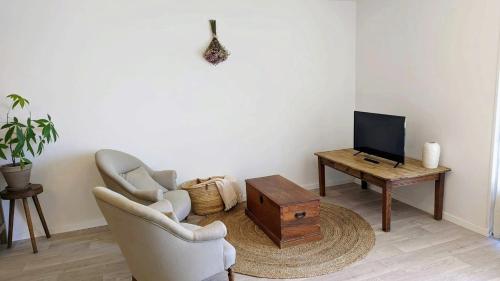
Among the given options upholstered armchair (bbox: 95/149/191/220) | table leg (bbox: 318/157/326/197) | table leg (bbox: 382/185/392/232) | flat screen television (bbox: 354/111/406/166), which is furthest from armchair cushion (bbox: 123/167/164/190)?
flat screen television (bbox: 354/111/406/166)

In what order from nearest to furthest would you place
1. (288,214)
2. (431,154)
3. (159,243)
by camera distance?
(159,243)
(288,214)
(431,154)

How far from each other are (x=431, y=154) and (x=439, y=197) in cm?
44

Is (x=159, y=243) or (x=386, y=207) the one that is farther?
(x=386, y=207)

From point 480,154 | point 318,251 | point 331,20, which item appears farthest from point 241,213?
point 331,20

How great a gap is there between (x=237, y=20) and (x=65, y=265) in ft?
9.80

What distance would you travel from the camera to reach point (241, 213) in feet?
12.3

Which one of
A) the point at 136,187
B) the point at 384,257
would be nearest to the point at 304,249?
the point at 384,257

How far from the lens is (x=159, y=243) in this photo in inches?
76.0

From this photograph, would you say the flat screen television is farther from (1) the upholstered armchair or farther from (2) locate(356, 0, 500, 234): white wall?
(1) the upholstered armchair

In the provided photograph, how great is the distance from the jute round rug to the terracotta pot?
171cm

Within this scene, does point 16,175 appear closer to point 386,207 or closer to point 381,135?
point 386,207

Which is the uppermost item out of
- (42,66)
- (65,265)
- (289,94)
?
(42,66)

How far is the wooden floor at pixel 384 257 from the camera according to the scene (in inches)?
99.6

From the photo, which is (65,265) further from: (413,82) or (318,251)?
(413,82)
